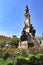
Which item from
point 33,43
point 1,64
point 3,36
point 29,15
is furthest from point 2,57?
point 3,36

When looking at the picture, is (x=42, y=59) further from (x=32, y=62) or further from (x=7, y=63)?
(x=7, y=63)

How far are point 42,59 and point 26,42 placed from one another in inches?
715

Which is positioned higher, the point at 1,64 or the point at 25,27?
the point at 25,27

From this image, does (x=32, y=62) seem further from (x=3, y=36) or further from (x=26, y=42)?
(x=3, y=36)

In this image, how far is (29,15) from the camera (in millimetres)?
49625

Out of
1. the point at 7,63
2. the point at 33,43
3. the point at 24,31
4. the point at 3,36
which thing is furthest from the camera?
the point at 3,36

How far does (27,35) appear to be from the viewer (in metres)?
46.2

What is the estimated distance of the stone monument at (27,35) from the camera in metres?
42.8

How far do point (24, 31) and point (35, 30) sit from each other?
104 inches

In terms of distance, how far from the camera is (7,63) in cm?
2362

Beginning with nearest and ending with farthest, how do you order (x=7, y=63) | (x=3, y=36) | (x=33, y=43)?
1. (x=7, y=63)
2. (x=33, y=43)
3. (x=3, y=36)

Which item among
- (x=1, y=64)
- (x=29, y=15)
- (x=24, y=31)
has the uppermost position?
(x=29, y=15)

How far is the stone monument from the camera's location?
1686 inches

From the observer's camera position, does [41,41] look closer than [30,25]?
Yes
